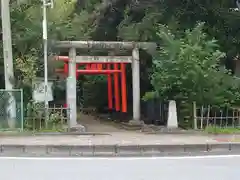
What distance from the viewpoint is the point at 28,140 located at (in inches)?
642

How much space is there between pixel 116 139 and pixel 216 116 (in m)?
5.36

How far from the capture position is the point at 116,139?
55.0ft

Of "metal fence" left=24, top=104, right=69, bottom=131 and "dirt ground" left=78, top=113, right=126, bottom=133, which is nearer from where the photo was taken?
"metal fence" left=24, top=104, right=69, bottom=131

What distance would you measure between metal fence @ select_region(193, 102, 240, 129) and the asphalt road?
6008 mm

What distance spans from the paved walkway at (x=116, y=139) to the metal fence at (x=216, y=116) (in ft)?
5.88

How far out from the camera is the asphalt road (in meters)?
9.80

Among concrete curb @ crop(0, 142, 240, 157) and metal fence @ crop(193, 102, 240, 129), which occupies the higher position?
metal fence @ crop(193, 102, 240, 129)

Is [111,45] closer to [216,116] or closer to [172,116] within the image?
[172,116]

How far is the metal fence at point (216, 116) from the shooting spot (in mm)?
19281

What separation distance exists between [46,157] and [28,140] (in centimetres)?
318

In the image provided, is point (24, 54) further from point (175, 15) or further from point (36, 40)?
point (175, 15)

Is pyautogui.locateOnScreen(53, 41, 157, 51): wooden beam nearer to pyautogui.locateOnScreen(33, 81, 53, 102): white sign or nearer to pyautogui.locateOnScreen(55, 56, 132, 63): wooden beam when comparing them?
pyautogui.locateOnScreen(55, 56, 132, 63): wooden beam

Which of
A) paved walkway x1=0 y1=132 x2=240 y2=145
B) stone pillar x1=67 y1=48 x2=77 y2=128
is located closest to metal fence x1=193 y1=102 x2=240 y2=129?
paved walkway x1=0 y1=132 x2=240 y2=145

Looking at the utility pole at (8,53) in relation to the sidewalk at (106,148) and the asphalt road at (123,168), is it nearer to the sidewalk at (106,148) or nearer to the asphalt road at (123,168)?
the sidewalk at (106,148)
